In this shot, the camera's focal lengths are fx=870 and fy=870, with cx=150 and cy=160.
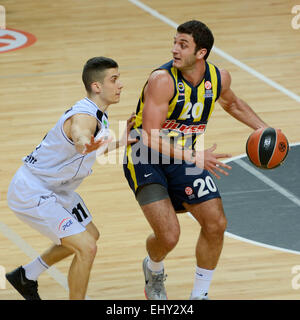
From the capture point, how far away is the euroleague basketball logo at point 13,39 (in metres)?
14.4

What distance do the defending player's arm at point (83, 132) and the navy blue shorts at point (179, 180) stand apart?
71 cm

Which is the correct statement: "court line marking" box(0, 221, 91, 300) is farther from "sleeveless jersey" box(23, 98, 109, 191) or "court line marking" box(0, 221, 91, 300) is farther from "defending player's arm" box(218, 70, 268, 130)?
"defending player's arm" box(218, 70, 268, 130)

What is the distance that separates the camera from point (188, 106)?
6695 mm

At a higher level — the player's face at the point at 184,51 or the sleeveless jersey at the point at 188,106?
the player's face at the point at 184,51

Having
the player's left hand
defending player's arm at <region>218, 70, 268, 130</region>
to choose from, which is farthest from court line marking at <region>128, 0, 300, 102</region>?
the player's left hand

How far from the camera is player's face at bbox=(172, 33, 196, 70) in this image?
21.7 feet

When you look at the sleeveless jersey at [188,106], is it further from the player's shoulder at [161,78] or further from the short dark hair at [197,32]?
the short dark hair at [197,32]

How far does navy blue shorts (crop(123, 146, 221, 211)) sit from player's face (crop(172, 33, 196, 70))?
2.52ft

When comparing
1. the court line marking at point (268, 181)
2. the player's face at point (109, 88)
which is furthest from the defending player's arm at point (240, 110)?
the court line marking at point (268, 181)

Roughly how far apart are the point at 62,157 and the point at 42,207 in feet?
1.28

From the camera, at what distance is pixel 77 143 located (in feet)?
19.6

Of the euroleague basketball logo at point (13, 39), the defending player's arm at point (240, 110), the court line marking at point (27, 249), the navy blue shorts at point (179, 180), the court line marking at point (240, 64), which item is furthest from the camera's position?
the euroleague basketball logo at point (13, 39)

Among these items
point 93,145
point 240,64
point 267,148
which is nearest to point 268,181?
point 267,148

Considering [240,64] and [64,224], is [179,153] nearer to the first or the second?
[64,224]
